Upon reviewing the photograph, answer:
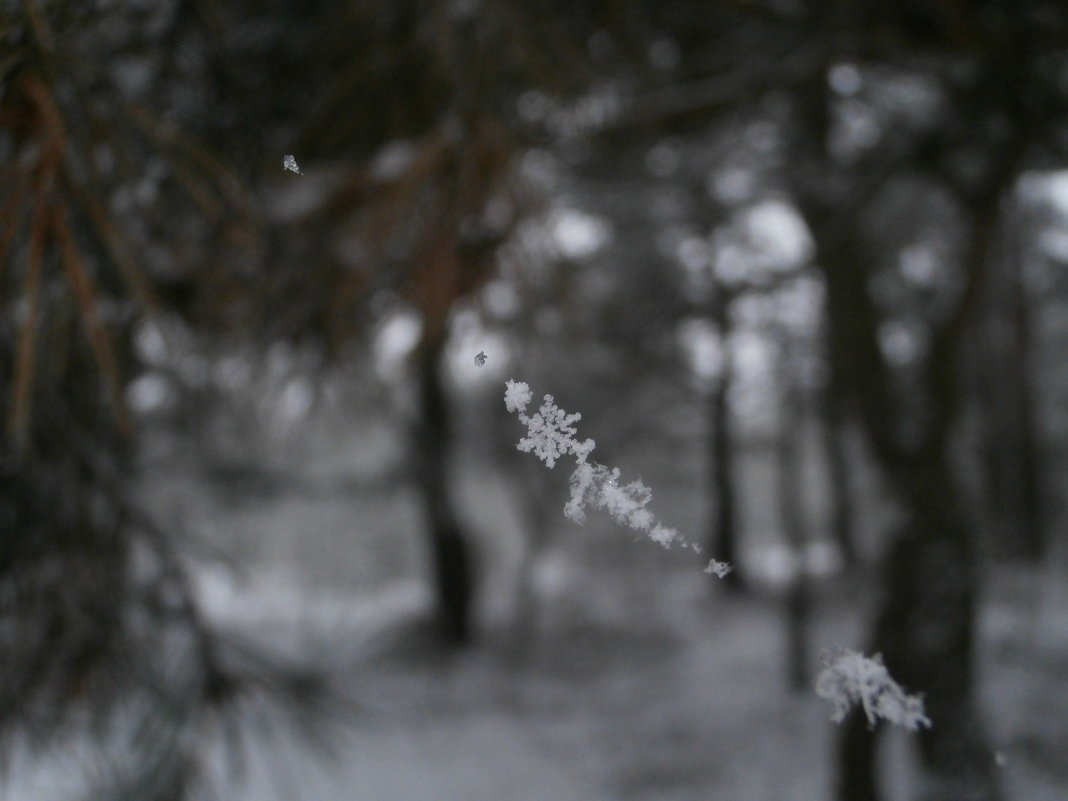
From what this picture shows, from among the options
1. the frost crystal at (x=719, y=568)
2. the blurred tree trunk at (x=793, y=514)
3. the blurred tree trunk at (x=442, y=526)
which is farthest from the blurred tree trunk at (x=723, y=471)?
the frost crystal at (x=719, y=568)

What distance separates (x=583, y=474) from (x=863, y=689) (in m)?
0.31

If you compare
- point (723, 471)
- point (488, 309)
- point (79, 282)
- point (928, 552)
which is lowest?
point (79, 282)

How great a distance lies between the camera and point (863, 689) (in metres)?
0.79

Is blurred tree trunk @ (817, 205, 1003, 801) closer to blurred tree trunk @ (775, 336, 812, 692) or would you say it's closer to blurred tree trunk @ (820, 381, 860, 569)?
blurred tree trunk @ (775, 336, 812, 692)

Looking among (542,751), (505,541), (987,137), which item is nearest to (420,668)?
(505,541)

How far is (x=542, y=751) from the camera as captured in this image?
14.4ft

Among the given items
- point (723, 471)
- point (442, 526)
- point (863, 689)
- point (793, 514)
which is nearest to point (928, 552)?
point (863, 689)

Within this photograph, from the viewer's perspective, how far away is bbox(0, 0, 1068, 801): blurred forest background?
5.32ft

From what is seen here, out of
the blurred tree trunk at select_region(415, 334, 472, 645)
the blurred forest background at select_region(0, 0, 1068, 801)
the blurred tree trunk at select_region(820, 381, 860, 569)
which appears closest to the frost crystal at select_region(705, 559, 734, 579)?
the blurred forest background at select_region(0, 0, 1068, 801)

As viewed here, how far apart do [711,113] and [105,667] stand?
290 cm

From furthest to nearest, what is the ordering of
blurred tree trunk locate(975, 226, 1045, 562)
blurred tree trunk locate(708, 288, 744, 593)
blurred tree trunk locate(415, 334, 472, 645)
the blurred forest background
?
1. blurred tree trunk locate(415, 334, 472, 645)
2. blurred tree trunk locate(708, 288, 744, 593)
3. blurred tree trunk locate(975, 226, 1045, 562)
4. the blurred forest background

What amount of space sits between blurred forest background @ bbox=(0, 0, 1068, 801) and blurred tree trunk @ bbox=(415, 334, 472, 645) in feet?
6.73

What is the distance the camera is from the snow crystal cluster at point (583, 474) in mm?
711

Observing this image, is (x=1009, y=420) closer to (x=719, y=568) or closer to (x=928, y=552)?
(x=928, y=552)
